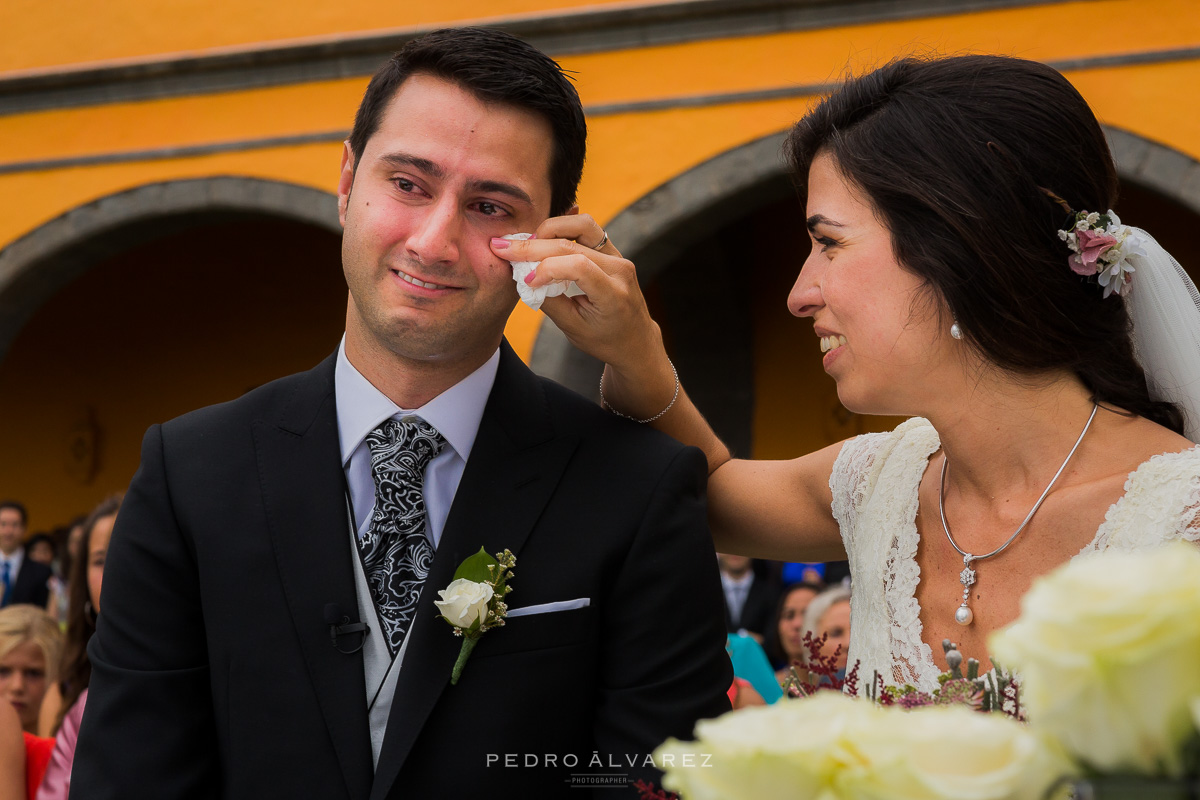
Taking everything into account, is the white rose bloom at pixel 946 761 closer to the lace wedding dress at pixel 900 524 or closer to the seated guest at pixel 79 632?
the lace wedding dress at pixel 900 524

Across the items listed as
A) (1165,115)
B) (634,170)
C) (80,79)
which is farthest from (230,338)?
(1165,115)

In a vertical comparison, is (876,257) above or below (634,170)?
below

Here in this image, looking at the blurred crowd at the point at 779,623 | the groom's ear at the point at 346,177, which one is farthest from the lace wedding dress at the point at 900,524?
the groom's ear at the point at 346,177

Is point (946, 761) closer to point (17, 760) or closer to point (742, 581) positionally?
point (17, 760)

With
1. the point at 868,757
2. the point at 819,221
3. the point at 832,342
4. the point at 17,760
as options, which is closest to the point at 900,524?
the point at 832,342

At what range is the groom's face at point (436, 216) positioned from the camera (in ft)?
6.46

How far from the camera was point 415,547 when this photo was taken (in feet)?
6.53

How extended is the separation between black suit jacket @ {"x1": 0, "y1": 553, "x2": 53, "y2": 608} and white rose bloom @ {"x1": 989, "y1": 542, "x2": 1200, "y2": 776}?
10.1 m

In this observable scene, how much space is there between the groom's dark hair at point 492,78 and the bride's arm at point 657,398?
167mm

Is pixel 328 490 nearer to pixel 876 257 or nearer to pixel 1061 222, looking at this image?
pixel 876 257

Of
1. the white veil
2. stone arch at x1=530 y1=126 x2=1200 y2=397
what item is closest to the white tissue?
the white veil

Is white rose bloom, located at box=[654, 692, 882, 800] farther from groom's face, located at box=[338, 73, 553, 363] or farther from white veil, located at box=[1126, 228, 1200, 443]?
white veil, located at box=[1126, 228, 1200, 443]

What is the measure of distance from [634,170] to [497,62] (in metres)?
7.35

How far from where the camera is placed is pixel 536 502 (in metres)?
2.04
